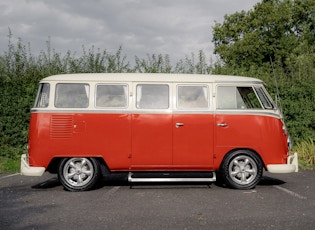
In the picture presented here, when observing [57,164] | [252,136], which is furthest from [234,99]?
[57,164]

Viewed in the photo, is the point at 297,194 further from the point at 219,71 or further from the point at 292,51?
the point at 292,51

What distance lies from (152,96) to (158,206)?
245cm

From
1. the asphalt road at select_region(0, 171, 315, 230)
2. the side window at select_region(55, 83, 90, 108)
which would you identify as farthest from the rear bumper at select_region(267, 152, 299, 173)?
the side window at select_region(55, 83, 90, 108)

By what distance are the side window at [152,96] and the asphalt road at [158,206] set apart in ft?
5.71

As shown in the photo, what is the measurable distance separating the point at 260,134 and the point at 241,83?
112 cm

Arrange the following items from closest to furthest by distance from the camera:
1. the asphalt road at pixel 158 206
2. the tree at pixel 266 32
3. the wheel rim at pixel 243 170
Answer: the asphalt road at pixel 158 206, the wheel rim at pixel 243 170, the tree at pixel 266 32

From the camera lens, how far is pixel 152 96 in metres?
7.96

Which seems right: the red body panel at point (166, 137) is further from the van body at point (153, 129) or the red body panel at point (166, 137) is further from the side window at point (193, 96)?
the side window at point (193, 96)

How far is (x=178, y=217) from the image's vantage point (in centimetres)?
566

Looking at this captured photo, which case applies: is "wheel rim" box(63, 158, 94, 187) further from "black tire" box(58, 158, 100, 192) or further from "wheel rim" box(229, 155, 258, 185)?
"wheel rim" box(229, 155, 258, 185)

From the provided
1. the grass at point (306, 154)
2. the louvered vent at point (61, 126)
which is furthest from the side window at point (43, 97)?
the grass at point (306, 154)

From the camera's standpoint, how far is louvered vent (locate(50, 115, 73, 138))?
25.5 ft

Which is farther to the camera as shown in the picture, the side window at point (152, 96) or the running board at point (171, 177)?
the side window at point (152, 96)

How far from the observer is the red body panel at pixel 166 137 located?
25.6ft
